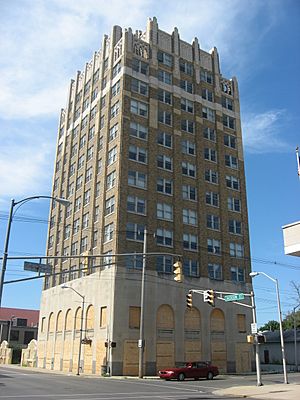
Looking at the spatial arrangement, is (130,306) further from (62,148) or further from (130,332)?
(62,148)

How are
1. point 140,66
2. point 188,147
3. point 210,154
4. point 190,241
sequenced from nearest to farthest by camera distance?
point 190,241 < point 140,66 < point 188,147 < point 210,154

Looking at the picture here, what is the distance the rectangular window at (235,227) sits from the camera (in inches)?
2404

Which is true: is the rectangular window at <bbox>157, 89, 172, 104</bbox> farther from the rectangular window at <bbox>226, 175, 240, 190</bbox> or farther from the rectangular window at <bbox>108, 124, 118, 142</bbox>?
the rectangular window at <bbox>226, 175, 240, 190</bbox>

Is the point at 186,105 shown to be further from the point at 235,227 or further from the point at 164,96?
the point at 235,227

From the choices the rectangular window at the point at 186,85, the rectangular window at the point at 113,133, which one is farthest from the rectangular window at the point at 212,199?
the rectangular window at the point at 186,85

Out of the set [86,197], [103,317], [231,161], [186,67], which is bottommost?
[103,317]

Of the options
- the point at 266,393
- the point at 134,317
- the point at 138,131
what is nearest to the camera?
the point at 266,393

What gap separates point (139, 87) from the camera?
195ft

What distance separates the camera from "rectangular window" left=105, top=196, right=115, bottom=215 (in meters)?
53.1

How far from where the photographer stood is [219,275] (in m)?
57.2

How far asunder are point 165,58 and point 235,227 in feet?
84.4

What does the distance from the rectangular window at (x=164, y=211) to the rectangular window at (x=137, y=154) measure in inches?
232

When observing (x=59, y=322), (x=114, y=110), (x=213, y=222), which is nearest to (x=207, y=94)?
(x=114, y=110)

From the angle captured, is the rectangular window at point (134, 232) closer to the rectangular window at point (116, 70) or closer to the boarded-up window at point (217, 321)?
the boarded-up window at point (217, 321)
